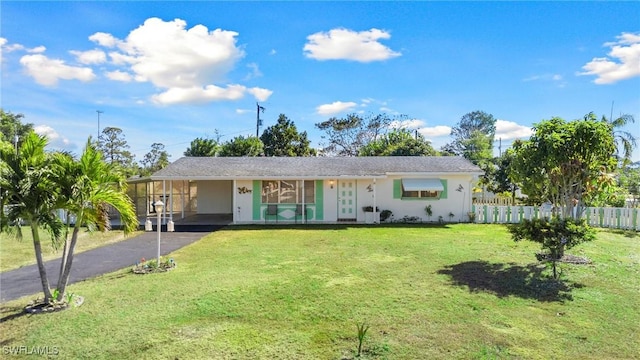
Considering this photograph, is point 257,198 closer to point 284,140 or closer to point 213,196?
point 213,196

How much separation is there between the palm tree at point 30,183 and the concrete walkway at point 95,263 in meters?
2.33

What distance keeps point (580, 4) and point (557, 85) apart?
7480mm

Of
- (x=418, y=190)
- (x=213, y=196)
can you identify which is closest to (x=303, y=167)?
(x=418, y=190)

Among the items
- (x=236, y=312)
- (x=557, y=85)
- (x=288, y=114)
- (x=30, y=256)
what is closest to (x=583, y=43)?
(x=557, y=85)

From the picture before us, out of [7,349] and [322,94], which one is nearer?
[7,349]

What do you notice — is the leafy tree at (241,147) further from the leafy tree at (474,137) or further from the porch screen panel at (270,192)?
the leafy tree at (474,137)

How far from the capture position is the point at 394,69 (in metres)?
20.9

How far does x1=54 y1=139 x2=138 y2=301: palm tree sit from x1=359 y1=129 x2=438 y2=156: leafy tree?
111 feet

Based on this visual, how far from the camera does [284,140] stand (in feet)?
145

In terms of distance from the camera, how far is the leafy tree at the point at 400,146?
126 ft

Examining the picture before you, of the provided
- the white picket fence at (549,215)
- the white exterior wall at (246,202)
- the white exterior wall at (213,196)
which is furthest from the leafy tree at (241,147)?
the white picket fence at (549,215)

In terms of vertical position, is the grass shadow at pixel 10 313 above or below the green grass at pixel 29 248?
below

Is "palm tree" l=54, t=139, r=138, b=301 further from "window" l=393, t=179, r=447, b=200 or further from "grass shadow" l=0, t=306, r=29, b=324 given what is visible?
"window" l=393, t=179, r=447, b=200

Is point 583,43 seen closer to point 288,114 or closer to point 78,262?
point 78,262
